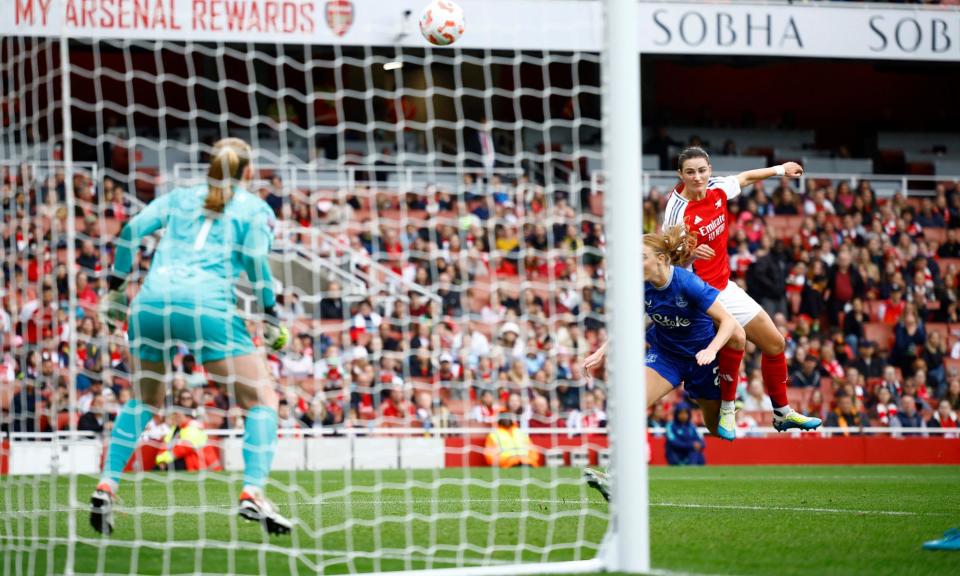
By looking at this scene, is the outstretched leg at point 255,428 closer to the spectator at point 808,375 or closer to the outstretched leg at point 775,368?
the outstretched leg at point 775,368

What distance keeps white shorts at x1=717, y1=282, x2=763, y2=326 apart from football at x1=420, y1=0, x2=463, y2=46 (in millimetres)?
2612

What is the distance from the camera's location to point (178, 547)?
225 inches

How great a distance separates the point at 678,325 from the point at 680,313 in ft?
0.35

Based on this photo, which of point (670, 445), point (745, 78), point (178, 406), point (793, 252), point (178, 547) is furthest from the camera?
point (745, 78)

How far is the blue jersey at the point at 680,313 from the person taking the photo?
7.33 m

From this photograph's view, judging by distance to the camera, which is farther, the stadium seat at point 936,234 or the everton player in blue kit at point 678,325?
the stadium seat at point 936,234

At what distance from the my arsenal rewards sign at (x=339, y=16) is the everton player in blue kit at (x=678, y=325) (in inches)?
478

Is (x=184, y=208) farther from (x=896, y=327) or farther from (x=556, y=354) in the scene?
(x=896, y=327)

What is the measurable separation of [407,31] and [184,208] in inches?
505

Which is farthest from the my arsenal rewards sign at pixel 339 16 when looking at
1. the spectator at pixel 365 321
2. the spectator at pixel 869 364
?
the spectator at pixel 869 364

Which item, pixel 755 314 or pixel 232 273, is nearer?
pixel 232 273

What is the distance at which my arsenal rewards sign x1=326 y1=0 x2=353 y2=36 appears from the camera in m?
19.0

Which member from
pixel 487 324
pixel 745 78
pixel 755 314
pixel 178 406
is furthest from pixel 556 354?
pixel 745 78

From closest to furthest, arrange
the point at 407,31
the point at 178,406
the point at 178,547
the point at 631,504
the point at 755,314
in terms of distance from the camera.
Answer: the point at 631,504 < the point at 178,547 < the point at 755,314 < the point at 178,406 < the point at 407,31
